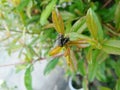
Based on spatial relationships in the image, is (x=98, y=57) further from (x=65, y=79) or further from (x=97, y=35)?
(x=65, y=79)

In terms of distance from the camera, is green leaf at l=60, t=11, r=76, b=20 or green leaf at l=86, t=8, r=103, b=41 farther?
green leaf at l=60, t=11, r=76, b=20

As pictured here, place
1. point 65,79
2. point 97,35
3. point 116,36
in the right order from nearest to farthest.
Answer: point 97,35, point 116,36, point 65,79

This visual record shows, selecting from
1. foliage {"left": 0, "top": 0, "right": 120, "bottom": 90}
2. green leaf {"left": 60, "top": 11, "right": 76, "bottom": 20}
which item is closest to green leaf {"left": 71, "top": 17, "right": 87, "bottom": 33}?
foliage {"left": 0, "top": 0, "right": 120, "bottom": 90}

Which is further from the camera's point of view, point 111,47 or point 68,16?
point 68,16

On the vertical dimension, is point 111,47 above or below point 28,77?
above

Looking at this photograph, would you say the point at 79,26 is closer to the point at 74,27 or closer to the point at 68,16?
Result: the point at 74,27

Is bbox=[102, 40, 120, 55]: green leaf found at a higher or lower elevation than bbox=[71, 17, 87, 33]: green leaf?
lower

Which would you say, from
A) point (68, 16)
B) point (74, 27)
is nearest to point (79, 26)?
point (74, 27)

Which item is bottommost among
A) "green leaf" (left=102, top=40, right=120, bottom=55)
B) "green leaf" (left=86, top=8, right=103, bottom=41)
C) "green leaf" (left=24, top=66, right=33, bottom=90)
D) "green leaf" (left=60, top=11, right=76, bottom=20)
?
"green leaf" (left=24, top=66, right=33, bottom=90)

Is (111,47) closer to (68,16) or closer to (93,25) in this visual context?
(93,25)

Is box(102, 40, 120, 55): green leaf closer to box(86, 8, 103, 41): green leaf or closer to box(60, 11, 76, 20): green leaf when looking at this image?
box(86, 8, 103, 41): green leaf

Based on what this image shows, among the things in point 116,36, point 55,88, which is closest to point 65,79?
point 55,88
